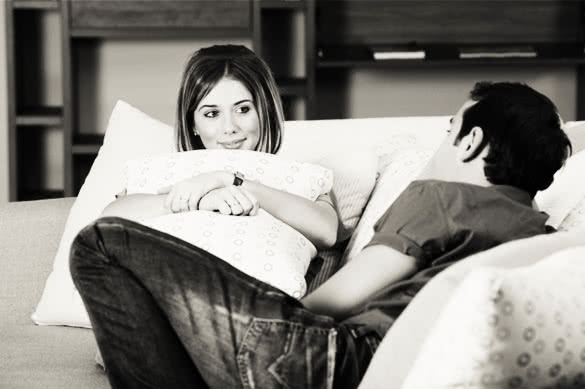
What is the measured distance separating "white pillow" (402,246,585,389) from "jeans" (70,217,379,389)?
233 mm

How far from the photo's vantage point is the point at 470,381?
938 mm

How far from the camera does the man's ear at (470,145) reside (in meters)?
1.37

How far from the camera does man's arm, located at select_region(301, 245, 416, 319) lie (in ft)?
4.29

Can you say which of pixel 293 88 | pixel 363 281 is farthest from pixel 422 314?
pixel 293 88

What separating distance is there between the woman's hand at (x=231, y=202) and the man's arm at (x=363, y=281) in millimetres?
285

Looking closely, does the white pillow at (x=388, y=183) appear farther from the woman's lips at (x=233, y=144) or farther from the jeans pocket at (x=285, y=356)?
the jeans pocket at (x=285, y=356)

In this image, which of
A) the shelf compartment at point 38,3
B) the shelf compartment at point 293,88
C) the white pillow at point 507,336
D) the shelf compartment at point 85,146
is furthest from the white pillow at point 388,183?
the shelf compartment at point 38,3

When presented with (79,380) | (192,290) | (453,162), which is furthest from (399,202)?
(79,380)

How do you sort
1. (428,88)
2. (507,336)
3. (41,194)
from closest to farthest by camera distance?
(507,336) → (41,194) → (428,88)

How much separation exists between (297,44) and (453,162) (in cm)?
241

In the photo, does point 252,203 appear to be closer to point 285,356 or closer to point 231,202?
point 231,202

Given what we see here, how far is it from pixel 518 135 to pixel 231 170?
52cm

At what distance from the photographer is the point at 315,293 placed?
133cm

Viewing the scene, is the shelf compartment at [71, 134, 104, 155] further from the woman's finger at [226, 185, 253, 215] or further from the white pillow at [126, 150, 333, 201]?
the woman's finger at [226, 185, 253, 215]
